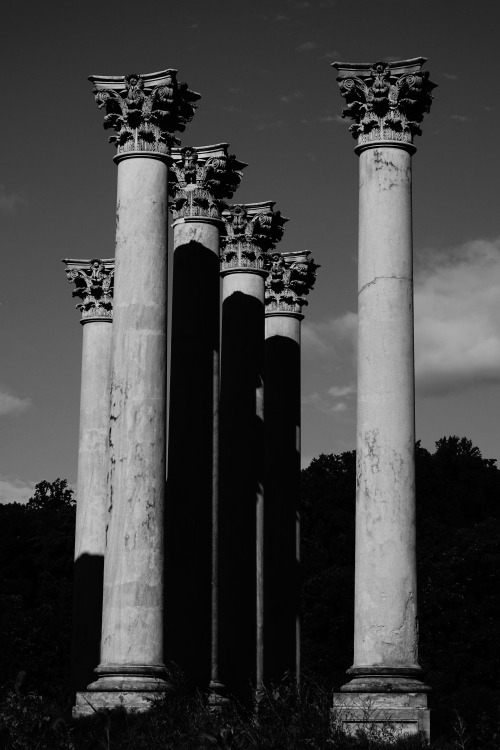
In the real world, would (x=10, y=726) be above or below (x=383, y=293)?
below

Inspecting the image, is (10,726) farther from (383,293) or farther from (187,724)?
(383,293)

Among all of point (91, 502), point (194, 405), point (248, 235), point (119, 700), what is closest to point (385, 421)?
point (194, 405)

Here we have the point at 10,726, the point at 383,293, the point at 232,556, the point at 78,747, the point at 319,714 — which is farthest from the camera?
the point at 232,556

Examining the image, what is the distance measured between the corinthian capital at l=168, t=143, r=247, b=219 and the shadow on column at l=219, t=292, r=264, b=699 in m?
15.2

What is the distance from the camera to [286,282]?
14362cm

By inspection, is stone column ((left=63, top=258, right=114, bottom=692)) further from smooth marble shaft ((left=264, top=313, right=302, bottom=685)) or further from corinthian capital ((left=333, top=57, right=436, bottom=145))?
corinthian capital ((left=333, top=57, right=436, bottom=145))

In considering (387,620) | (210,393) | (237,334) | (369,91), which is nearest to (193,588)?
(210,393)

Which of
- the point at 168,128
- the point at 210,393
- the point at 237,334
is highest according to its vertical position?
the point at 168,128

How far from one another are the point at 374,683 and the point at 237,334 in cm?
5082

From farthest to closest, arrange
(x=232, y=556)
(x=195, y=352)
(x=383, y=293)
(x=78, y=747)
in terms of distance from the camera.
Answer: (x=232, y=556) < (x=195, y=352) < (x=383, y=293) < (x=78, y=747)

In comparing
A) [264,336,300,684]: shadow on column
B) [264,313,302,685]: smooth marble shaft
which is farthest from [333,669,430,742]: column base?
[264,336,300,684]: shadow on column

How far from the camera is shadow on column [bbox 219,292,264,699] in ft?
399

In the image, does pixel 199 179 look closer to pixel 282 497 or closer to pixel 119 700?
pixel 282 497

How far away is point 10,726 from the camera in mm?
68812
